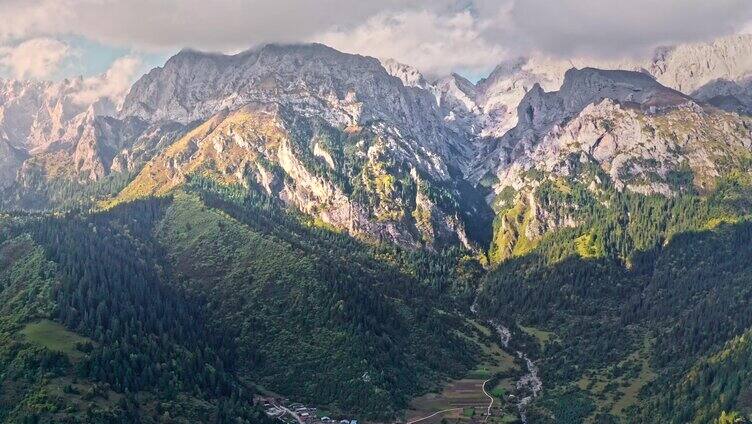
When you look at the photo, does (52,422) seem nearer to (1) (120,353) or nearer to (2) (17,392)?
(2) (17,392)

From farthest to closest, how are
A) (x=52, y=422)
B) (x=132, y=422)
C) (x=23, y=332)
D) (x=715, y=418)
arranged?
(x=23, y=332) → (x=715, y=418) → (x=132, y=422) → (x=52, y=422)

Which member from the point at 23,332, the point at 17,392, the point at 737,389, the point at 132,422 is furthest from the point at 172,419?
the point at 737,389

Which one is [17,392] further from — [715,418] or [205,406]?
[715,418]

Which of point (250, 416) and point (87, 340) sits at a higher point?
point (87, 340)

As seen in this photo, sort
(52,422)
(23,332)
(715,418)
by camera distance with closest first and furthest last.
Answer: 1. (52,422)
2. (715,418)
3. (23,332)

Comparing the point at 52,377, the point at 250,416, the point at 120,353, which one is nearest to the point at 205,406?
the point at 250,416

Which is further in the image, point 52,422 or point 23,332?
point 23,332

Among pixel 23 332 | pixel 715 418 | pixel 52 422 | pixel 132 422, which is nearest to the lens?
pixel 52 422

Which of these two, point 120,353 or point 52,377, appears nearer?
point 52,377

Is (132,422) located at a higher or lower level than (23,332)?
lower
